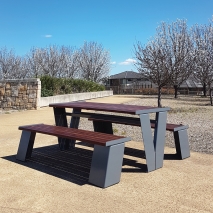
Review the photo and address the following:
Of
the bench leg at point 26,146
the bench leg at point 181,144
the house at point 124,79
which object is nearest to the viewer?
the bench leg at point 26,146

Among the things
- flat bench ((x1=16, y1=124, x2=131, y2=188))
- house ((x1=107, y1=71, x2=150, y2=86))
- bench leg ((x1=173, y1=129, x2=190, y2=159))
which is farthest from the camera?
house ((x1=107, y1=71, x2=150, y2=86))

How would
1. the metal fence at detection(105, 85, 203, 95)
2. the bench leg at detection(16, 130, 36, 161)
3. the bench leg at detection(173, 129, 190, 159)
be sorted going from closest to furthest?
the bench leg at detection(16, 130, 36, 161), the bench leg at detection(173, 129, 190, 159), the metal fence at detection(105, 85, 203, 95)

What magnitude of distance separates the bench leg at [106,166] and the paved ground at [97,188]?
0.32 feet

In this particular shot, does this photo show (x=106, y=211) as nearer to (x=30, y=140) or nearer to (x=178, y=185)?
(x=178, y=185)

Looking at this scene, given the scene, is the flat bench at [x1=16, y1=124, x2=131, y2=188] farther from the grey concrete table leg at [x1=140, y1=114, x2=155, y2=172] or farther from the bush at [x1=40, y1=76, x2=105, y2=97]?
the bush at [x1=40, y1=76, x2=105, y2=97]

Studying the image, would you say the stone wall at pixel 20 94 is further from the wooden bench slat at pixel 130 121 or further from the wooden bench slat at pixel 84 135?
the wooden bench slat at pixel 84 135

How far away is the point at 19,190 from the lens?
3.41 metres

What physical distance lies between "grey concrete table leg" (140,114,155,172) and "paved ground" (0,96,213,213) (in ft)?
0.47

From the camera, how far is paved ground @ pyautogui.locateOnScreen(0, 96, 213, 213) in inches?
118

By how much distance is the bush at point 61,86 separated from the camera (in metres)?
16.5

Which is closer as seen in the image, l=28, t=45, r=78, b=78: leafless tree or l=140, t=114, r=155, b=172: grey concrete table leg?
l=140, t=114, r=155, b=172: grey concrete table leg

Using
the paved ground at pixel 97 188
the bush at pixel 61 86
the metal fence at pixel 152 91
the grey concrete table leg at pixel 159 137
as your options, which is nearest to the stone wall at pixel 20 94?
the bush at pixel 61 86

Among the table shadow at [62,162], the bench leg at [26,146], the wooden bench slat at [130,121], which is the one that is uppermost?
the wooden bench slat at [130,121]

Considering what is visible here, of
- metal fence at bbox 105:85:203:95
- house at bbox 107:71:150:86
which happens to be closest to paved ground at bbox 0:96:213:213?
metal fence at bbox 105:85:203:95
